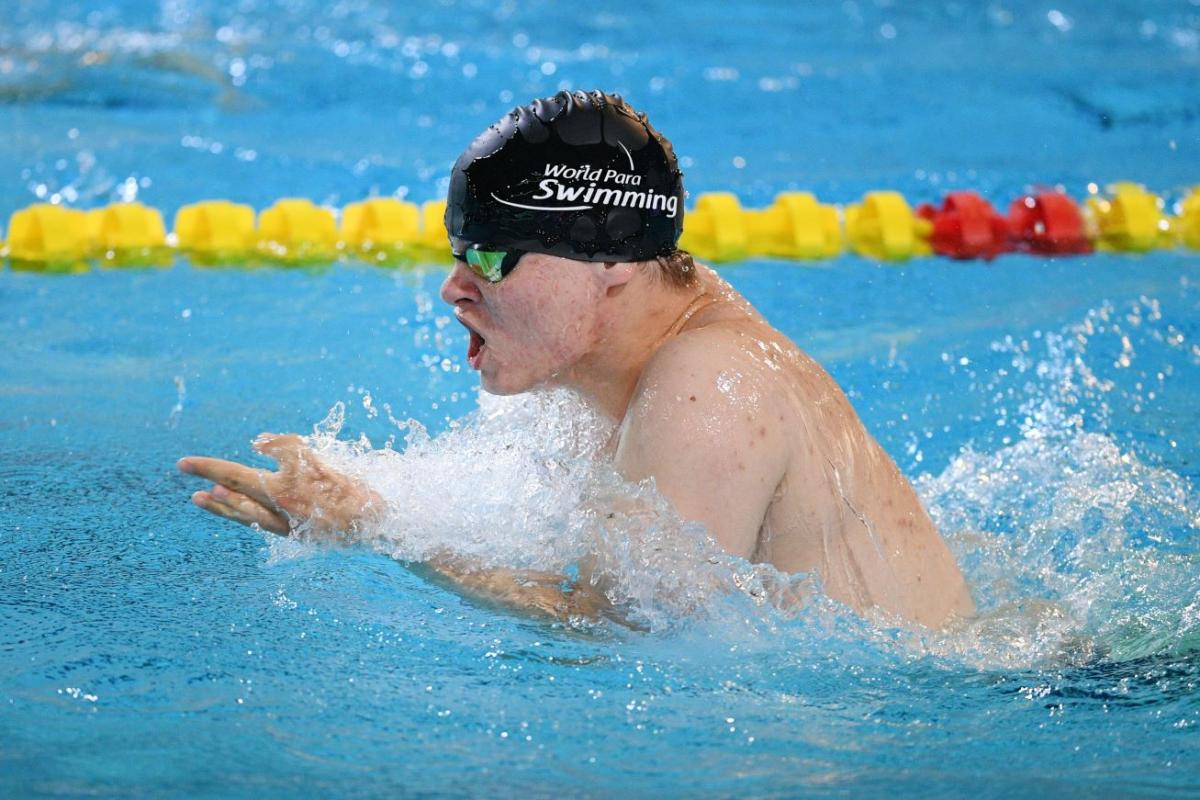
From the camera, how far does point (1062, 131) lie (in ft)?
22.8

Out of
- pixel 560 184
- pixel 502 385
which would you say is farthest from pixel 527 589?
pixel 560 184

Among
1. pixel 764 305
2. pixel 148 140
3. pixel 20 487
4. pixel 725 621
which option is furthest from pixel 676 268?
pixel 148 140

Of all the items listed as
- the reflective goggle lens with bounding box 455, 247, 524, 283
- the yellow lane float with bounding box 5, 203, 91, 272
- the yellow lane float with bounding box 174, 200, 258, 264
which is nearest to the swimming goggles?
the reflective goggle lens with bounding box 455, 247, 524, 283

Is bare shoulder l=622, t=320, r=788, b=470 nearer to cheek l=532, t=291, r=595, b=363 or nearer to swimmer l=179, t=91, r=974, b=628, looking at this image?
swimmer l=179, t=91, r=974, b=628

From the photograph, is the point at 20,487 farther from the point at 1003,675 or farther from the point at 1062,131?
the point at 1062,131

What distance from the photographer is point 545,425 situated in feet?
9.45

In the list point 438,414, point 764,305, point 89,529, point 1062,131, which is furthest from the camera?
point 1062,131

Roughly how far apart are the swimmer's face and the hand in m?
0.31

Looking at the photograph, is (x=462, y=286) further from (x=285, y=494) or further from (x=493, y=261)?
(x=285, y=494)

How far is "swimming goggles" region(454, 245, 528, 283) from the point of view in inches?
96.0

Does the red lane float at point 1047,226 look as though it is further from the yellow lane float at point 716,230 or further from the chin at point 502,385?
the chin at point 502,385

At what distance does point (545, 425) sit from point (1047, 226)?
327cm

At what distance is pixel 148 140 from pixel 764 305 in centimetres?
305

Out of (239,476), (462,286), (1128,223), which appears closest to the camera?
(239,476)
